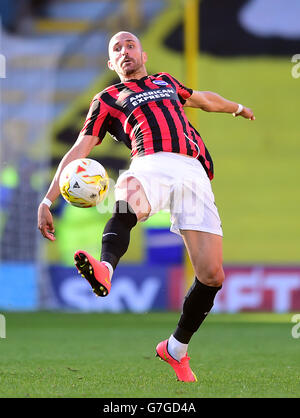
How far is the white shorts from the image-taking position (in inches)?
148

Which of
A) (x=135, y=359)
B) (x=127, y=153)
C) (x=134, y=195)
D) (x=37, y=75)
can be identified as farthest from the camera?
(x=127, y=153)

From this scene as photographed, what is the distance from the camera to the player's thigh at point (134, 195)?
3658 millimetres

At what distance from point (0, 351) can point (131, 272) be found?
491 centimetres

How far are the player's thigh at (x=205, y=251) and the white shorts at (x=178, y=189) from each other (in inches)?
1.1

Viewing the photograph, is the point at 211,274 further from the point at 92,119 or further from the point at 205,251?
the point at 92,119

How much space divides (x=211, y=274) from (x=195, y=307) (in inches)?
7.9

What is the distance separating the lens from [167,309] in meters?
9.96

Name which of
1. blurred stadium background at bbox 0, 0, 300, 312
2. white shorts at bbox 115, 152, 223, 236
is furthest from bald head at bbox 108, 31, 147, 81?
blurred stadium background at bbox 0, 0, 300, 312

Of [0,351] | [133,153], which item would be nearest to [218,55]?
[0,351]

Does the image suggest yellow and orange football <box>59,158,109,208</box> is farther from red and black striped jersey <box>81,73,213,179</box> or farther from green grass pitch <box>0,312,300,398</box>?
green grass pitch <box>0,312,300,398</box>

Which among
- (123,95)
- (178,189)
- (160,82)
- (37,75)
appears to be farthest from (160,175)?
(37,75)

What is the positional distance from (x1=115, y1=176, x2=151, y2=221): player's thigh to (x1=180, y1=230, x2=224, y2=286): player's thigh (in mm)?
247

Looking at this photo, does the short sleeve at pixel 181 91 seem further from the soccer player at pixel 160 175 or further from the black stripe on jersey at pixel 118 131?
the black stripe on jersey at pixel 118 131

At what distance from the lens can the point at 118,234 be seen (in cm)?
354
